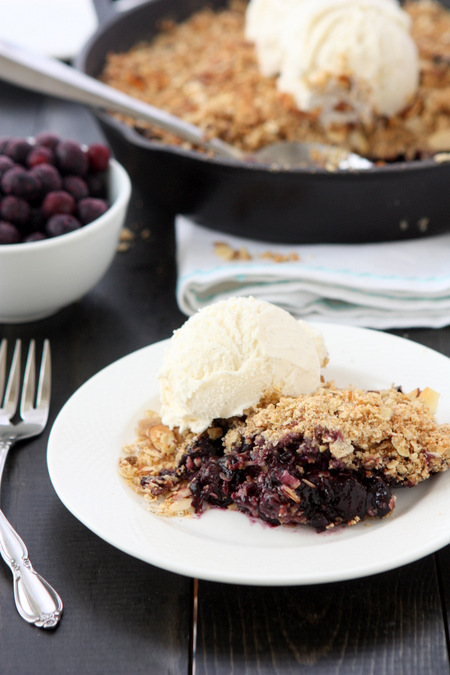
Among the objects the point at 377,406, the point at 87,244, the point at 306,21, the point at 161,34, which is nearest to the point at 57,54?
the point at 161,34

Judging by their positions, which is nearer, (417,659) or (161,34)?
(417,659)

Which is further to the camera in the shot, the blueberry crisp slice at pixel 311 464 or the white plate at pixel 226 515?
the blueberry crisp slice at pixel 311 464

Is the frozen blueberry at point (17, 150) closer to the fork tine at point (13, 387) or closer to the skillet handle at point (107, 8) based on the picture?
the fork tine at point (13, 387)

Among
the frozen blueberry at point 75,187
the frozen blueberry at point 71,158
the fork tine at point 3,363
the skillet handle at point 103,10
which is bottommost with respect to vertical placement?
the fork tine at point 3,363

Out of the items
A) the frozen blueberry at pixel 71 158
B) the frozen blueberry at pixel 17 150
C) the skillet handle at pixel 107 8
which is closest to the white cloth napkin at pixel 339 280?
the frozen blueberry at pixel 71 158

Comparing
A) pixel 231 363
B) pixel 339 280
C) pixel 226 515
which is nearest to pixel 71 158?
pixel 339 280

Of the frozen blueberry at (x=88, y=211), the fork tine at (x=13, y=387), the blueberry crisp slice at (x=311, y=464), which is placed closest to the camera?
the blueberry crisp slice at (x=311, y=464)

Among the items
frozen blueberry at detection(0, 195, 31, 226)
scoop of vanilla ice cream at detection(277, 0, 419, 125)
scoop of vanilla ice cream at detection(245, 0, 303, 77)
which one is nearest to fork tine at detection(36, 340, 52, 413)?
frozen blueberry at detection(0, 195, 31, 226)

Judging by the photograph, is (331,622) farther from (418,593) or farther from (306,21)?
(306,21)
